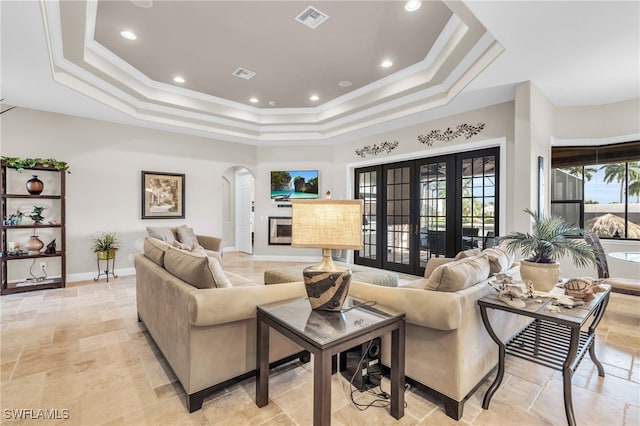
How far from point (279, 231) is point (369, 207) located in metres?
2.27

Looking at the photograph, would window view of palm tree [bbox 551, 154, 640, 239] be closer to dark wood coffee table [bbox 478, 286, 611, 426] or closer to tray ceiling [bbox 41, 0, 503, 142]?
tray ceiling [bbox 41, 0, 503, 142]

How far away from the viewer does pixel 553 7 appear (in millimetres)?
2316

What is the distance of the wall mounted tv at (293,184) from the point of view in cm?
705

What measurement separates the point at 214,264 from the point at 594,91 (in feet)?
16.6

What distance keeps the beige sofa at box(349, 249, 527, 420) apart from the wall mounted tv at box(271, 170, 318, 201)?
5139mm

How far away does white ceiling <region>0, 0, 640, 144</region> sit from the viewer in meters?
2.51

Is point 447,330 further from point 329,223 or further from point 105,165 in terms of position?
point 105,165

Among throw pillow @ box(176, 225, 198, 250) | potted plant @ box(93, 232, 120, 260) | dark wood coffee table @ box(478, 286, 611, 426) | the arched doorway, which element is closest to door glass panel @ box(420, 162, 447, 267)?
dark wood coffee table @ box(478, 286, 611, 426)

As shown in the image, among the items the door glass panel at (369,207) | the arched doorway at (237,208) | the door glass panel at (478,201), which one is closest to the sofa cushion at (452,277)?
the door glass panel at (478,201)

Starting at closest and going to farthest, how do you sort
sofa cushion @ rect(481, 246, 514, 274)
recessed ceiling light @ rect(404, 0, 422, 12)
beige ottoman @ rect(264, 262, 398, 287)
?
sofa cushion @ rect(481, 246, 514, 274) → recessed ceiling light @ rect(404, 0, 422, 12) → beige ottoman @ rect(264, 262, 398, 287)

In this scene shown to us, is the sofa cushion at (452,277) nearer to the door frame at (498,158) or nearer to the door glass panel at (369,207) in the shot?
the door frame at (498,158)

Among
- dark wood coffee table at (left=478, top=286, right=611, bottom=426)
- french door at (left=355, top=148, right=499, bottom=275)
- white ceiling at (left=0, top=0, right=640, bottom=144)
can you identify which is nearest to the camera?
dark wood coffee table at (left=478, top=286, right=611, bottom=426)

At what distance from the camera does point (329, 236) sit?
1.76 meters

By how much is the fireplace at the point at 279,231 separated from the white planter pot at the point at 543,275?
18.3 ft
